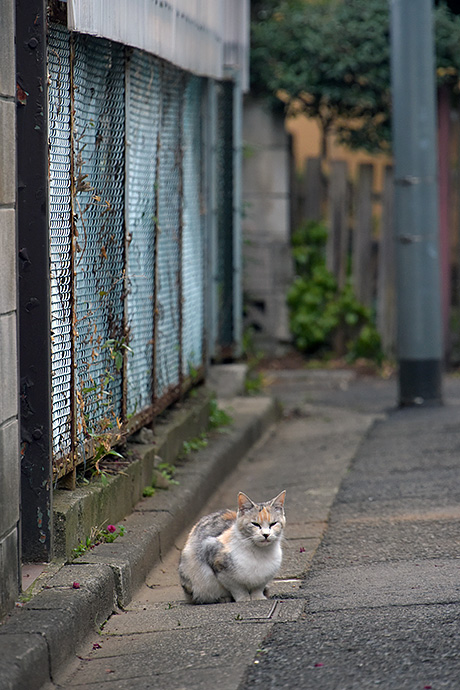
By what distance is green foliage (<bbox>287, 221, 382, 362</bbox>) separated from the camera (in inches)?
448

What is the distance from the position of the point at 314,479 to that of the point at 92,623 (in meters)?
2.94

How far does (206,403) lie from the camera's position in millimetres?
7539

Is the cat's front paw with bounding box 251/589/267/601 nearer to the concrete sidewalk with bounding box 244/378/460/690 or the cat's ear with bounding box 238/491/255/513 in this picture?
the concrete sidewalk with bounding box 244/378/460/690

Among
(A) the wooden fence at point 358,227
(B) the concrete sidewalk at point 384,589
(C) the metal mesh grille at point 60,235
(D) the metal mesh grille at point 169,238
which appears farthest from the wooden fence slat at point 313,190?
(C) the metal mesh grille at point 60,235

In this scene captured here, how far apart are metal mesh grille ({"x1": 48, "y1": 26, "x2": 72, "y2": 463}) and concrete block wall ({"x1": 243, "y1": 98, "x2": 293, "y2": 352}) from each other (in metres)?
6.60

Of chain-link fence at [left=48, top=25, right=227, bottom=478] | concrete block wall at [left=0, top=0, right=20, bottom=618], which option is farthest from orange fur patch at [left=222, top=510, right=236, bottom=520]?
concrete block wall at [left=0, top=0, right=20, bottom=618]

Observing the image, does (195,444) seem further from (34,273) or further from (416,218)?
(416,218)

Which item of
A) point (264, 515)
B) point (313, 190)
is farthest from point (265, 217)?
point (264, 515)

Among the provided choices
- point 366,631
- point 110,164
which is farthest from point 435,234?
point 366,631

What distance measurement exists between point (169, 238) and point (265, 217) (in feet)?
15.4

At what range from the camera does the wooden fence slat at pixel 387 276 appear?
36.8ft

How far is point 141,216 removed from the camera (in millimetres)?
5969

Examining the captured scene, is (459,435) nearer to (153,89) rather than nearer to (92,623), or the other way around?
(153,89)

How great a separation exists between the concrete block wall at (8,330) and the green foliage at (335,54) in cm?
761
